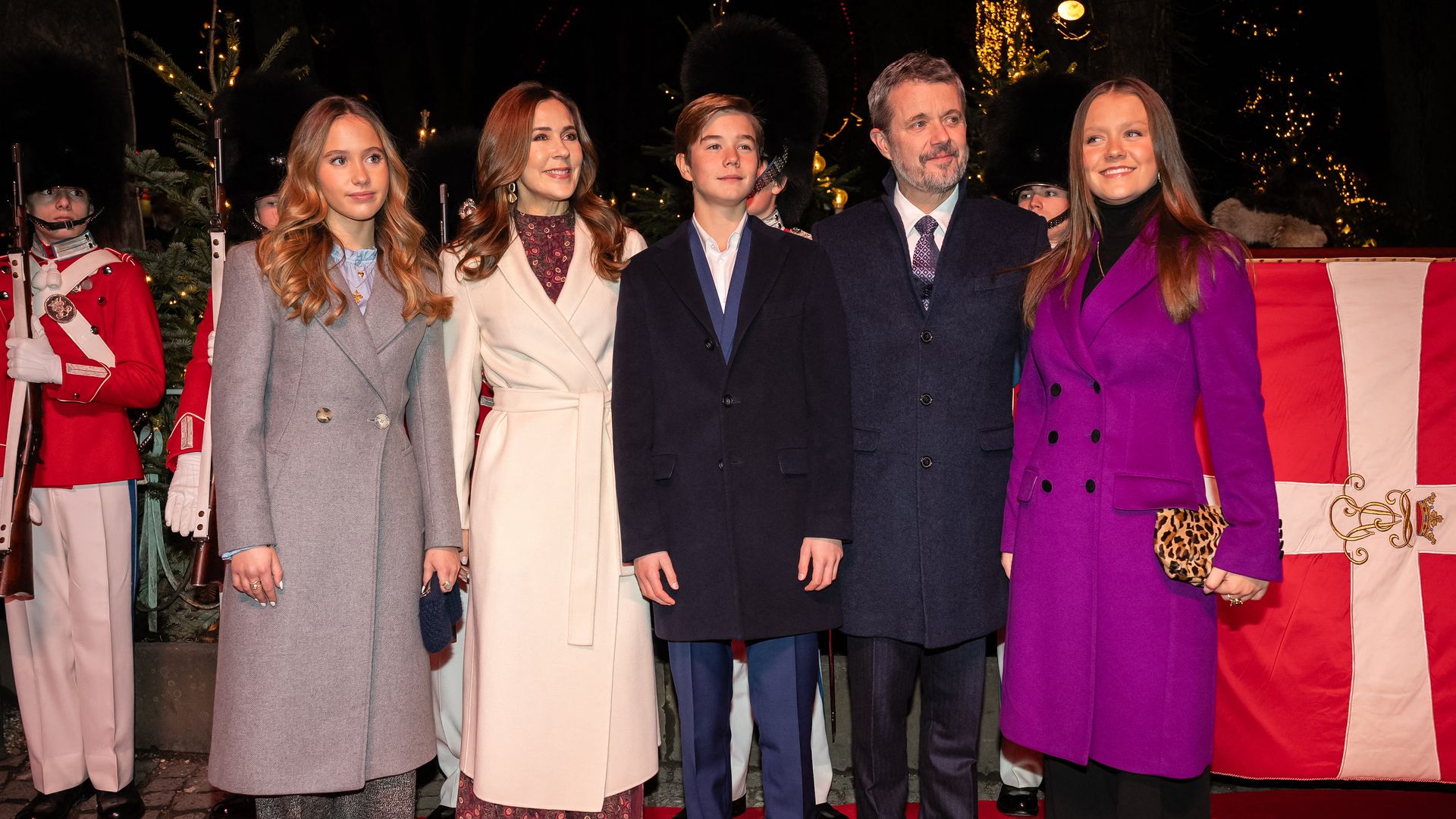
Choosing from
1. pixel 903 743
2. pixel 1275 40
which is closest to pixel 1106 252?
pixel 903 743

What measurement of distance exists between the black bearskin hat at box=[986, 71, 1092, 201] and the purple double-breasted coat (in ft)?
6.51

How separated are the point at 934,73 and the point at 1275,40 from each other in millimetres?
16026

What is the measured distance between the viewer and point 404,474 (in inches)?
139

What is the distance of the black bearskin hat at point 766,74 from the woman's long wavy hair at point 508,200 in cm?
94

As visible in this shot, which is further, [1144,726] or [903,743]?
[903,743]

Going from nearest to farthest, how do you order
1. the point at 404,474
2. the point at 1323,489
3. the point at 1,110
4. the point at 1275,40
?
the point at 404,474 < the point at 1323,489 < the point at 1,110 < the point at 1275,40

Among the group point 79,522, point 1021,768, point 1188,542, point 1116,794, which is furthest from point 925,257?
point 79,522

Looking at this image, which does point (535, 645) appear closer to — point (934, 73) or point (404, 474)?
point (404, 474)

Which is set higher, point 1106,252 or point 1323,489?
point 1106,252

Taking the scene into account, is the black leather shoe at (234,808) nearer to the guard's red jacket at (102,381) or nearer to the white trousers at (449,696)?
the white trousers at (449,696)

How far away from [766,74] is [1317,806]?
3501mm

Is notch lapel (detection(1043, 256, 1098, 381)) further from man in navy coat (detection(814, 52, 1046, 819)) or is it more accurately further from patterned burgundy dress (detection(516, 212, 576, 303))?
patterned burgundy dress (detection(516, 212, 576, 303))

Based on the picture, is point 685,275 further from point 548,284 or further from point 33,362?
point 33,362

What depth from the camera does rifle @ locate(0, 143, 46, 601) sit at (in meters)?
4.36
